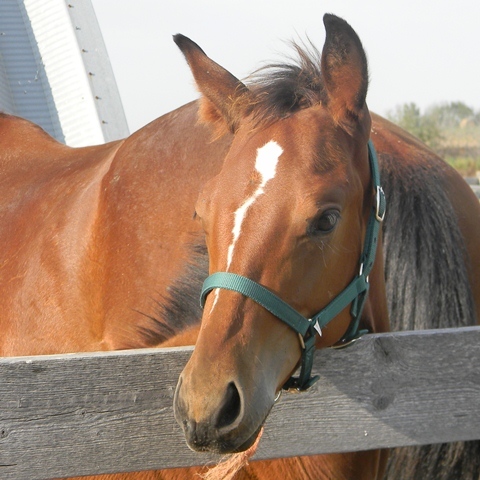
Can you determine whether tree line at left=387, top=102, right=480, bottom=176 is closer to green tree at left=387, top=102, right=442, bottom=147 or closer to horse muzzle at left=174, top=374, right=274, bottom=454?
green tree at left=387, top=102, right=442, bottom=147

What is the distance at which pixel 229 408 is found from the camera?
1779 millimetres

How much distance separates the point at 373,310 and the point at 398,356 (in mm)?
427

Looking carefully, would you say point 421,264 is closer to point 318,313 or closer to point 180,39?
point 318,313

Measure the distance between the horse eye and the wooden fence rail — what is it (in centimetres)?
32

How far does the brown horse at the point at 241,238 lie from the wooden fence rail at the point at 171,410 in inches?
6.7

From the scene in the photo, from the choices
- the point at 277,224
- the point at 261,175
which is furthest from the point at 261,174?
the point at 277,224

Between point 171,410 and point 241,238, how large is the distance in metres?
0.49

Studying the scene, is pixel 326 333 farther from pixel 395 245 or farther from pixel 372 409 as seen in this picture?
pixel 395 245

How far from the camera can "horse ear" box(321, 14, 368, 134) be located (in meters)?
2.23

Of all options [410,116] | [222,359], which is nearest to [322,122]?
[222,359]

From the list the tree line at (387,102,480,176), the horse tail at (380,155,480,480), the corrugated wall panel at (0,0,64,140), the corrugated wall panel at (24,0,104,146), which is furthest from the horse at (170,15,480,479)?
the tree line at (387,102,480,176)

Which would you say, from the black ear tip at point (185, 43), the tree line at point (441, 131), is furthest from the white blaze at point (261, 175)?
the tree line at point (441, 131)

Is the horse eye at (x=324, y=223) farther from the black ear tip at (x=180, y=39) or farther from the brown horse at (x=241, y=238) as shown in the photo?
the black ear tip at (x=180, y=39)

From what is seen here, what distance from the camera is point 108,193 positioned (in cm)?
322
